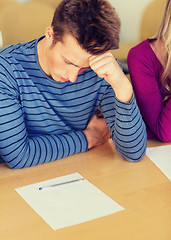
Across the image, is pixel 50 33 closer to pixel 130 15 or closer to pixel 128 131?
pixel 128 131

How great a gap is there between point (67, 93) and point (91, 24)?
1.04 feet

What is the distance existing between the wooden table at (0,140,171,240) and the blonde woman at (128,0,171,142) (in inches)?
10.1

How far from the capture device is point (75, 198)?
0.89 metres

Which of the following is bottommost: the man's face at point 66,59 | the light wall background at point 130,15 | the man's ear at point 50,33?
the light wall background at point 130,15

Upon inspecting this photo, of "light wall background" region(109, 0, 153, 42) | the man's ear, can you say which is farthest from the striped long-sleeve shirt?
"light wall background" region(109, 0, 153, 42)

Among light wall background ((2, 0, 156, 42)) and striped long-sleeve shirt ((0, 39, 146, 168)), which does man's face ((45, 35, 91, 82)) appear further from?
light wall background ((2, 0, 156, 42))

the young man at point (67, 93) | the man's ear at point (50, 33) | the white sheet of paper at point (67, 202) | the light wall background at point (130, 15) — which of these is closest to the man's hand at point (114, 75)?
the young man at point (67, 93)

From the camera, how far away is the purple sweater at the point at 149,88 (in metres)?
1.35

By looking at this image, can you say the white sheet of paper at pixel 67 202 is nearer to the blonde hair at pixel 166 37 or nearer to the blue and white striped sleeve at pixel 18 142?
the blue and white striped sleeve at pixel 18 142

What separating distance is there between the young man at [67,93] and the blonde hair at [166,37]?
0.93ft

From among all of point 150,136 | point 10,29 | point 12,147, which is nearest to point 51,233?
point 12,147

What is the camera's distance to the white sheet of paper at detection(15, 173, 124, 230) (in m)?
0.81

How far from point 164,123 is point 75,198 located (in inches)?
22.6

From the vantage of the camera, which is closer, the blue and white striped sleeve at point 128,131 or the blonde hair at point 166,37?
the blue and white striped sleeve at point 128,131
